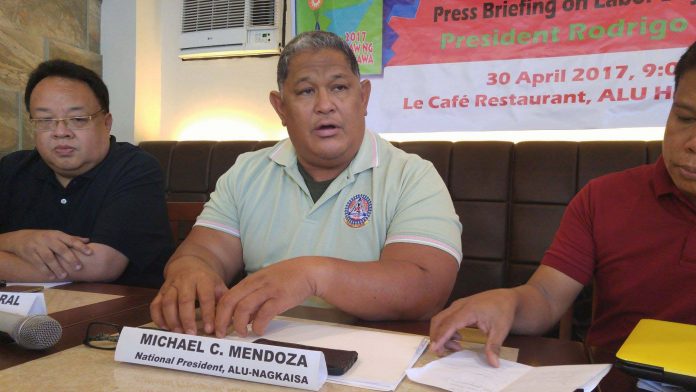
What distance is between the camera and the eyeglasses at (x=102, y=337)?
2.46ft

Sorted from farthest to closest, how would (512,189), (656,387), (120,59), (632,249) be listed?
(120,59) < (512,189) < (632,249) < (656,387)

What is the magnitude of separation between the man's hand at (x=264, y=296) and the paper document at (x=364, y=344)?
0.08 feet

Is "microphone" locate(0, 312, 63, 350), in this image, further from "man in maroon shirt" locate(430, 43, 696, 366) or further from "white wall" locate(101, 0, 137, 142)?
"white wall" locate(101, 0, 137, 142)

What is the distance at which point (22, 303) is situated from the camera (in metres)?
0.84

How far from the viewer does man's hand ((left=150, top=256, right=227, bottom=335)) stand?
823 millimetres

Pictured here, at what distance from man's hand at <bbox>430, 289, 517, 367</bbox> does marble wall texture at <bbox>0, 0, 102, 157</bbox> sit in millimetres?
2485

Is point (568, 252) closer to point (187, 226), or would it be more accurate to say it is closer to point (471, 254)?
point (471, 254)

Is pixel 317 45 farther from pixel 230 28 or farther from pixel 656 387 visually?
pixel 230 28

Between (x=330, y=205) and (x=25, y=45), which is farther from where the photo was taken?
(x=25, y=45)

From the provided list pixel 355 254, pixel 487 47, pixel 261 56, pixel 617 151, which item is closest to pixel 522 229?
pixel 617 151

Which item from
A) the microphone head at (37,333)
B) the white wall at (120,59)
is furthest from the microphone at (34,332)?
the white wall at (120,59)

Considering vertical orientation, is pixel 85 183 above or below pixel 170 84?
below

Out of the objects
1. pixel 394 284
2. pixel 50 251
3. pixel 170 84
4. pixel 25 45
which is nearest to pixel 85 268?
pixel 50 251

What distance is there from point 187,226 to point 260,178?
48.2 inches
